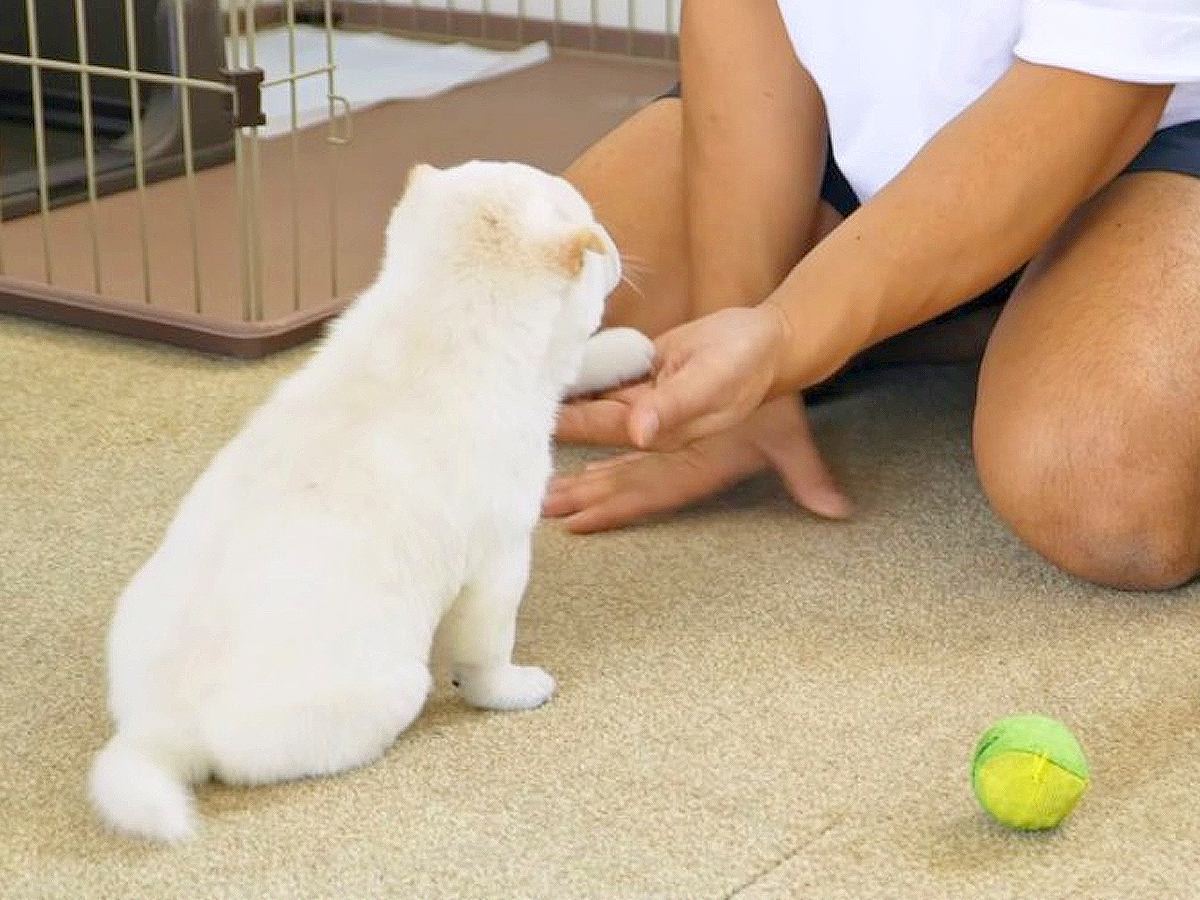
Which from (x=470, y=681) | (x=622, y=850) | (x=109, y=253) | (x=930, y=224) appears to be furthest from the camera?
(x=109, y=253)

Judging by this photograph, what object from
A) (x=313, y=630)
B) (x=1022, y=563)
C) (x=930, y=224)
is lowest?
(x=1022, y=563)

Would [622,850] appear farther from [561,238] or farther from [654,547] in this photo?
[654,547]

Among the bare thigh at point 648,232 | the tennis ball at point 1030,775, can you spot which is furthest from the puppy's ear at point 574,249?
the bare thigh at point 648,232

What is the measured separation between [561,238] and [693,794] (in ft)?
1.13

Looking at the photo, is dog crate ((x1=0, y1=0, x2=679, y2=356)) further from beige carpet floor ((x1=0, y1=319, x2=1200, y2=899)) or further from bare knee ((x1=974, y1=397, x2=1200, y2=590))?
bare knee ((x1=974, y1=397, x2=1200, y2=590))

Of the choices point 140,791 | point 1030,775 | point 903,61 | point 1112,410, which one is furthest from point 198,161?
point 1030,775

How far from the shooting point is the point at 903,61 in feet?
5.37

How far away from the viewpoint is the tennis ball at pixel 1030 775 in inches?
44.6

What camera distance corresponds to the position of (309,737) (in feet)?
3.79

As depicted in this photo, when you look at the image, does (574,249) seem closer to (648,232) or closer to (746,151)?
(746,151)

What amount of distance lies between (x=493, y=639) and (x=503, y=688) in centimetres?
5

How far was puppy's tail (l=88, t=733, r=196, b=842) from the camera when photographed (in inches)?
42.7

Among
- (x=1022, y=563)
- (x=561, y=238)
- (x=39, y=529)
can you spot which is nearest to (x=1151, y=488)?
(x=1022, y=563)

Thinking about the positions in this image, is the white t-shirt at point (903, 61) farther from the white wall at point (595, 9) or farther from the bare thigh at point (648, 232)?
the white wall at point (595, 9)
